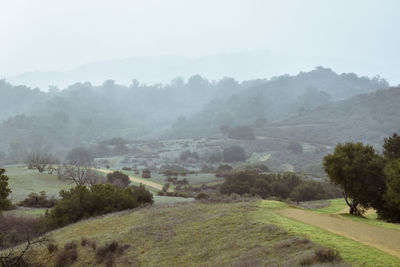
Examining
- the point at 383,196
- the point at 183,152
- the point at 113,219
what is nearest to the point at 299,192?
the point at 383,196

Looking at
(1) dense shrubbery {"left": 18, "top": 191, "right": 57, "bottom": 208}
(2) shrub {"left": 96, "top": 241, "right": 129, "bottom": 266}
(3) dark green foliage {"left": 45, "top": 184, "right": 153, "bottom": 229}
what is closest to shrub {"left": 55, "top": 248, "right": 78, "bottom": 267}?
(2) shrub {"left": 96, "top": 241, "right": 129, "bottom": 266}

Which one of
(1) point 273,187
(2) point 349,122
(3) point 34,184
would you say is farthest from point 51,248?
(2) point 349,122

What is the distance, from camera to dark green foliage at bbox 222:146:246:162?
91.5 m

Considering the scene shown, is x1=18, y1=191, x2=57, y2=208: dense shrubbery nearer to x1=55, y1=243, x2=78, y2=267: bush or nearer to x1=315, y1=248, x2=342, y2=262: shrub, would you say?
x1=55, y1=243, x2=78, y2=267: bush

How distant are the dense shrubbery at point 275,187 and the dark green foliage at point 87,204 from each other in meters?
19.2

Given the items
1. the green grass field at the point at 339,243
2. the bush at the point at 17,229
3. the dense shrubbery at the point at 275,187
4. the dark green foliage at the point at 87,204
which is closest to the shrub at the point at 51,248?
the bush at the point at 17,229

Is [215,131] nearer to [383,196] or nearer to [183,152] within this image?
[183,152]

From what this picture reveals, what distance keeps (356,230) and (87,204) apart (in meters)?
17.2

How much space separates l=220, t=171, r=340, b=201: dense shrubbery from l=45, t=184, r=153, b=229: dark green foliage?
63.1 feet

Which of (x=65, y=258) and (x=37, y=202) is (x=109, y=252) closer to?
(x=65, y=258)

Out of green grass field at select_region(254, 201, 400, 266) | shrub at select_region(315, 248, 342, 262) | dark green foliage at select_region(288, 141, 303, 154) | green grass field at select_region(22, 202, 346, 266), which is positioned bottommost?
dark green foliage at select_region(288, 141, 303, 154)

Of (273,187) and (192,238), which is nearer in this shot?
(192,238)

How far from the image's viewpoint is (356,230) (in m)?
14.3

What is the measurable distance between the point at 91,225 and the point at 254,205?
9292 mm
